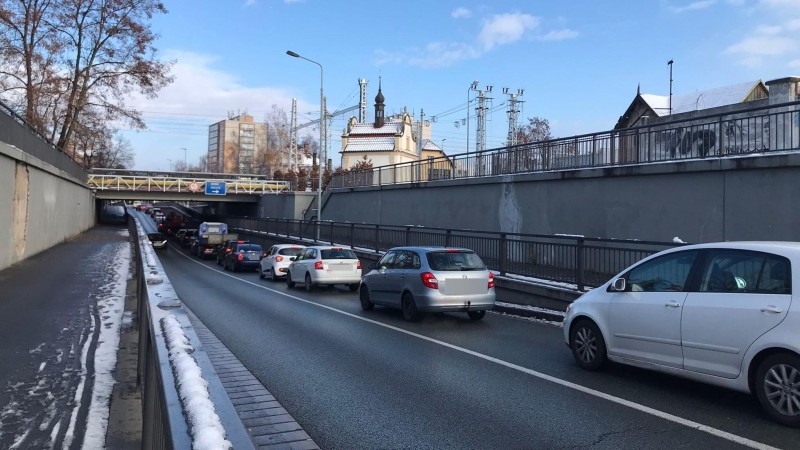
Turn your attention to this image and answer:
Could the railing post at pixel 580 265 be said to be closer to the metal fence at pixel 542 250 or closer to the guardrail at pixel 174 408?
the metal fence at pixel 542 250

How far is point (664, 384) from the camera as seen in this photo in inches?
279

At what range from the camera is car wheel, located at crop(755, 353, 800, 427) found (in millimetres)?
5270

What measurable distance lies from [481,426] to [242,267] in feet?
→ 82.7

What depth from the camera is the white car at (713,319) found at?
17.8ft

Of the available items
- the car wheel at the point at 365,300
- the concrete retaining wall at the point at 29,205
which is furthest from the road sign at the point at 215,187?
the car wheel at the point at 365,300

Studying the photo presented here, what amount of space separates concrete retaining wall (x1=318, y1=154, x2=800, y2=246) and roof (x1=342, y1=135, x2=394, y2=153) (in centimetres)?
7797

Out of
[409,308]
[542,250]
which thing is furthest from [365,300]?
[542,250]

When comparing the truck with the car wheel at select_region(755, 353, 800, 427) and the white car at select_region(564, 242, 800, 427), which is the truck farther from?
the car wheel at select_region(755, 353, 800, 427)

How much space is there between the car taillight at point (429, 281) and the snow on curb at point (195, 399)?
8128 millimetres

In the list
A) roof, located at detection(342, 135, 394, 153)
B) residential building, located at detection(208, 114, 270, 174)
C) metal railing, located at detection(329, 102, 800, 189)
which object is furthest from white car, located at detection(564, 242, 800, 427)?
residential building, located at detection(208, 114, 270, 174)

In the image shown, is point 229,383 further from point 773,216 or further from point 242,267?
point 242,267

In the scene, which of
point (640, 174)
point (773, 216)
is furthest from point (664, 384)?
point (640, 174)

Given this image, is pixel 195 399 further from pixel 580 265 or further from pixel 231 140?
pixel 231 140

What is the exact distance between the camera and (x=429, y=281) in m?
11.7
